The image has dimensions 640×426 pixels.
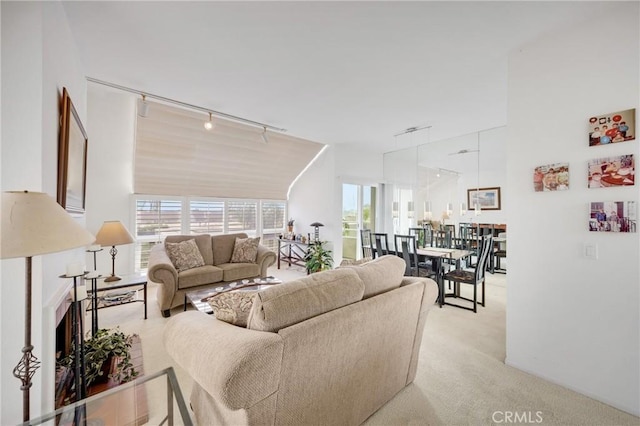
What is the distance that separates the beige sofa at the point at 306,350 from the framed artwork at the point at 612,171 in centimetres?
147

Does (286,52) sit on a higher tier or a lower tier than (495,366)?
higher

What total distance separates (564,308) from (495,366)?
2.44ft

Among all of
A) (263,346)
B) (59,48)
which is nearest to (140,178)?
(59,48)

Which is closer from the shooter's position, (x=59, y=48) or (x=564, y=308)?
(x=59, y=48)

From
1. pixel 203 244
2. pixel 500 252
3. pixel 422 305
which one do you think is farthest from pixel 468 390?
pixel 500 252

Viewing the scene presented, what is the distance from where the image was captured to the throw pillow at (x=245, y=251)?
4.25m

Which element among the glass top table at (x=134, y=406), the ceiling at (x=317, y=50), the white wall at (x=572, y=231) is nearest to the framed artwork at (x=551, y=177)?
the white wall at (x=572, y=231)

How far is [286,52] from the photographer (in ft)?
7.34

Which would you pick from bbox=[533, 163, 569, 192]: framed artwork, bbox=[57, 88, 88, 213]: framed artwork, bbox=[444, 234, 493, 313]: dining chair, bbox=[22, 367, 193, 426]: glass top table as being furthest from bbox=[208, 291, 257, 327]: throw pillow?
bbox=[444, 234, 493, 313]: dining chair

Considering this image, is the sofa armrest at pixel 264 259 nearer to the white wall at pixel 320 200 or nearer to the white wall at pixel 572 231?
the white wall at pixel 320 200

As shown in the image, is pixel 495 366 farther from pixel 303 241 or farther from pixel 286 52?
pixel 303 241

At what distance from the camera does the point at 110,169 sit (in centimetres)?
426

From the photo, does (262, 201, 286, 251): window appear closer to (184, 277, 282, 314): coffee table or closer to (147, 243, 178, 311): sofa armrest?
(184, 277, 282, 314): coffee table

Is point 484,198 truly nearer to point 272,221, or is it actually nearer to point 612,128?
point 612,128
